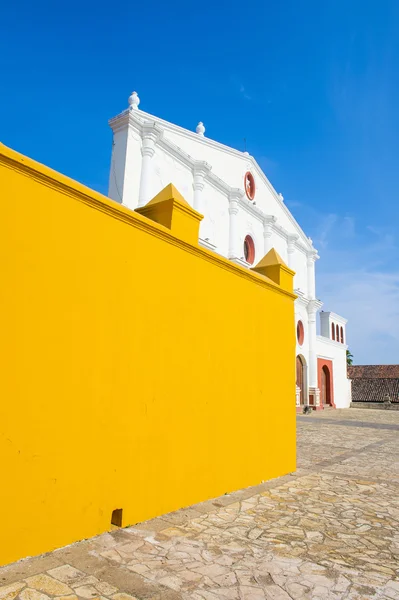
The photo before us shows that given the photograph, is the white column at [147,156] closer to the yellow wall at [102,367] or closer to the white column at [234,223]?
the white column at [234,223]

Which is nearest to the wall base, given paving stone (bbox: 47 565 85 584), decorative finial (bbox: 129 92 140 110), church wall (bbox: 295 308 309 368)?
church wall (bbox: 295 308 309 368)

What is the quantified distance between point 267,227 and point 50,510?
1627cm

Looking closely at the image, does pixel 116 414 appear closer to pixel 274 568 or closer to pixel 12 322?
pixel 12 322

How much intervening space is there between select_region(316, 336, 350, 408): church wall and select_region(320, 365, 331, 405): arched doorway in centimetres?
70

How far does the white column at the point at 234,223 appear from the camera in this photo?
1538 centimetres

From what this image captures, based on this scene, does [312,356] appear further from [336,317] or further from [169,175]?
[169,175]

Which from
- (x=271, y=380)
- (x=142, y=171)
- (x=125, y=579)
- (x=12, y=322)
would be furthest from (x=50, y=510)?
(x=142, y=171)

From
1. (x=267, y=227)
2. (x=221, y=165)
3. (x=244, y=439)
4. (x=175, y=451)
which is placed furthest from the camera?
(x=267, y=227)

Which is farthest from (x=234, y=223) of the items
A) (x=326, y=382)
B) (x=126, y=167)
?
(x=326, y=382)

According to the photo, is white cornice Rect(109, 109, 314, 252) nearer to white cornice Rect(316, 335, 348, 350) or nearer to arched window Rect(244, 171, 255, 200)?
arched window Rect(244, 171, 255, 200)

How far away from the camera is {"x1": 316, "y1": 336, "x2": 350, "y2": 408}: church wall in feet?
74.4

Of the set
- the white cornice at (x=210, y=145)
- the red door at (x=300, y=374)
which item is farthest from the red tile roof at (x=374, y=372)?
the white cornice at (x=210, y=145)

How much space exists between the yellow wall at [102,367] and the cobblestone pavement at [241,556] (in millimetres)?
237

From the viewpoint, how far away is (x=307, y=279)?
2180 cm
